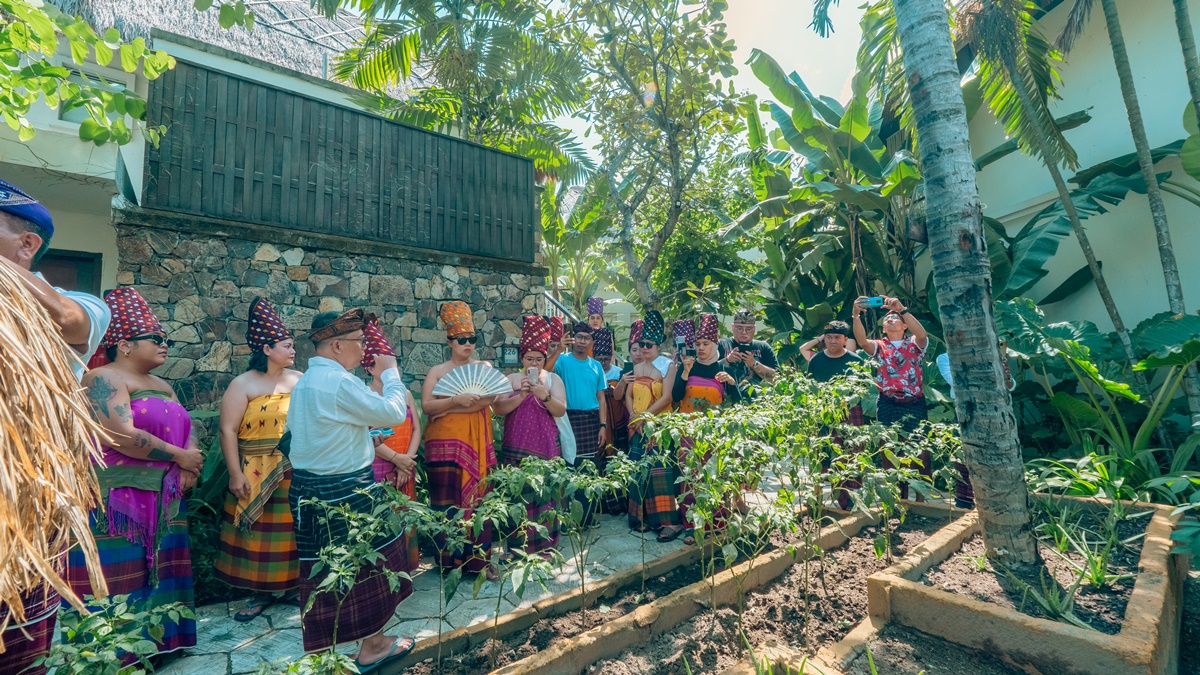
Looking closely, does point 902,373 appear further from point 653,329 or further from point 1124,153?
point 1124,153

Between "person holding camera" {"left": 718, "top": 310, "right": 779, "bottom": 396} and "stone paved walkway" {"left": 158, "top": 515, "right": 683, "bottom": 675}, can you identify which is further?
"person holding camera" {"left": 718, "top": 310, "right": 779, "bottom": 396}

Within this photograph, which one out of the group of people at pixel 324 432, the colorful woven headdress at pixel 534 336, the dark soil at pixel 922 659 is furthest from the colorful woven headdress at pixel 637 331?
the dark soil at pixel 922 659

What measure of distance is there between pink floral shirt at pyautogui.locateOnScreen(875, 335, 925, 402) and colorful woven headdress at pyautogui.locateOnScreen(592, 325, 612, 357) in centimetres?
241

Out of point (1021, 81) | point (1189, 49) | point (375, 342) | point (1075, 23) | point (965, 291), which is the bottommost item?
point (375, 342)

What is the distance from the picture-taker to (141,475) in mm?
2709

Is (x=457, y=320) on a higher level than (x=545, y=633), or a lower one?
higher

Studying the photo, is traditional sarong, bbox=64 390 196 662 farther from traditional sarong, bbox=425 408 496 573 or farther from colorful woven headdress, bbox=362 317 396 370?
traditional sarong, bbox=425 408 496 573

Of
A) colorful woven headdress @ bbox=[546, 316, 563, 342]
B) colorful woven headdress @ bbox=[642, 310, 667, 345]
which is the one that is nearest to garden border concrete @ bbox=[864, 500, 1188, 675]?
colorful woven headdress @ bbox=[642, 310, 667, 345]

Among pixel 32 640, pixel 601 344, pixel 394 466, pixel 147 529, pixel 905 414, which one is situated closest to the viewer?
pixel 32 640

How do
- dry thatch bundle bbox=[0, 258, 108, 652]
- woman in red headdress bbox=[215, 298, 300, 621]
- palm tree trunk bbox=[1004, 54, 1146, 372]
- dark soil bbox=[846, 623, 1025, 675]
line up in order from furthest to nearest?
palm tree trunk bbox=[1004, 54, 1146, 372] → woman in red headdress bbox=[215, 298, 300, 621] → dark soil bbox=[846, 623, 1025, 675] → dry thatch bundle bbox=[0, 258, 108, 652]

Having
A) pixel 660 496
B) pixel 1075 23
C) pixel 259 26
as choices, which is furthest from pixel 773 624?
pixel 259 26

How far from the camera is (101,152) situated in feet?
19.0

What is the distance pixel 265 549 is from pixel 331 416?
1433 millimetres

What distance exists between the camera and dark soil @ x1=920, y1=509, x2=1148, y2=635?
2.47 metres
